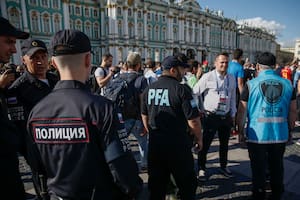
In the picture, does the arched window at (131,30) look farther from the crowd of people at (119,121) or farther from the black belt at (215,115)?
the black belt at (215,115)

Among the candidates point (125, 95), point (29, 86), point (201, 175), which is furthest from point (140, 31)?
point (29, 86)

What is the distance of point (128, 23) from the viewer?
3816 cm

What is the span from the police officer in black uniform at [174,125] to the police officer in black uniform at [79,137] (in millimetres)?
1113

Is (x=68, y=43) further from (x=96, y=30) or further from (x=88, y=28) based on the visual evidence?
(x=96, y=30)

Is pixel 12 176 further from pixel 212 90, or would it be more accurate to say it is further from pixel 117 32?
pixel 117 32

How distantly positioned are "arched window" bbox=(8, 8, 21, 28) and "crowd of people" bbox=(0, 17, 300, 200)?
29206mm

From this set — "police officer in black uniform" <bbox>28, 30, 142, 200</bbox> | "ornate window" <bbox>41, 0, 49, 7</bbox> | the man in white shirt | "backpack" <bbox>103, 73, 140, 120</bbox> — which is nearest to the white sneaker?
the man in white shirt

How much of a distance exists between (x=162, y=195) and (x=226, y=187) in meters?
1.29

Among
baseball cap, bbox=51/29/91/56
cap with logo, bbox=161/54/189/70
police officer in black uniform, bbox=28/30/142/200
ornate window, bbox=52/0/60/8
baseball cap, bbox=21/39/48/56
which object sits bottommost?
police officer in black uniform, bbox=28/30/142/200

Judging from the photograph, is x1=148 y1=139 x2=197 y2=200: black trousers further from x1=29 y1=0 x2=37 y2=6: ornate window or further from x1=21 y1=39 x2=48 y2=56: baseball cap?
x1=29 y1=0 x2=37 y2=6: ornate window

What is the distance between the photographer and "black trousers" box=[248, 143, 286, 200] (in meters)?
2.77

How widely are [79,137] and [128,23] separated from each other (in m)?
39.4

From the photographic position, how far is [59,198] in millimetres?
1428

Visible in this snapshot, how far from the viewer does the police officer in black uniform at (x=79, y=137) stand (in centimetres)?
Result: 127
